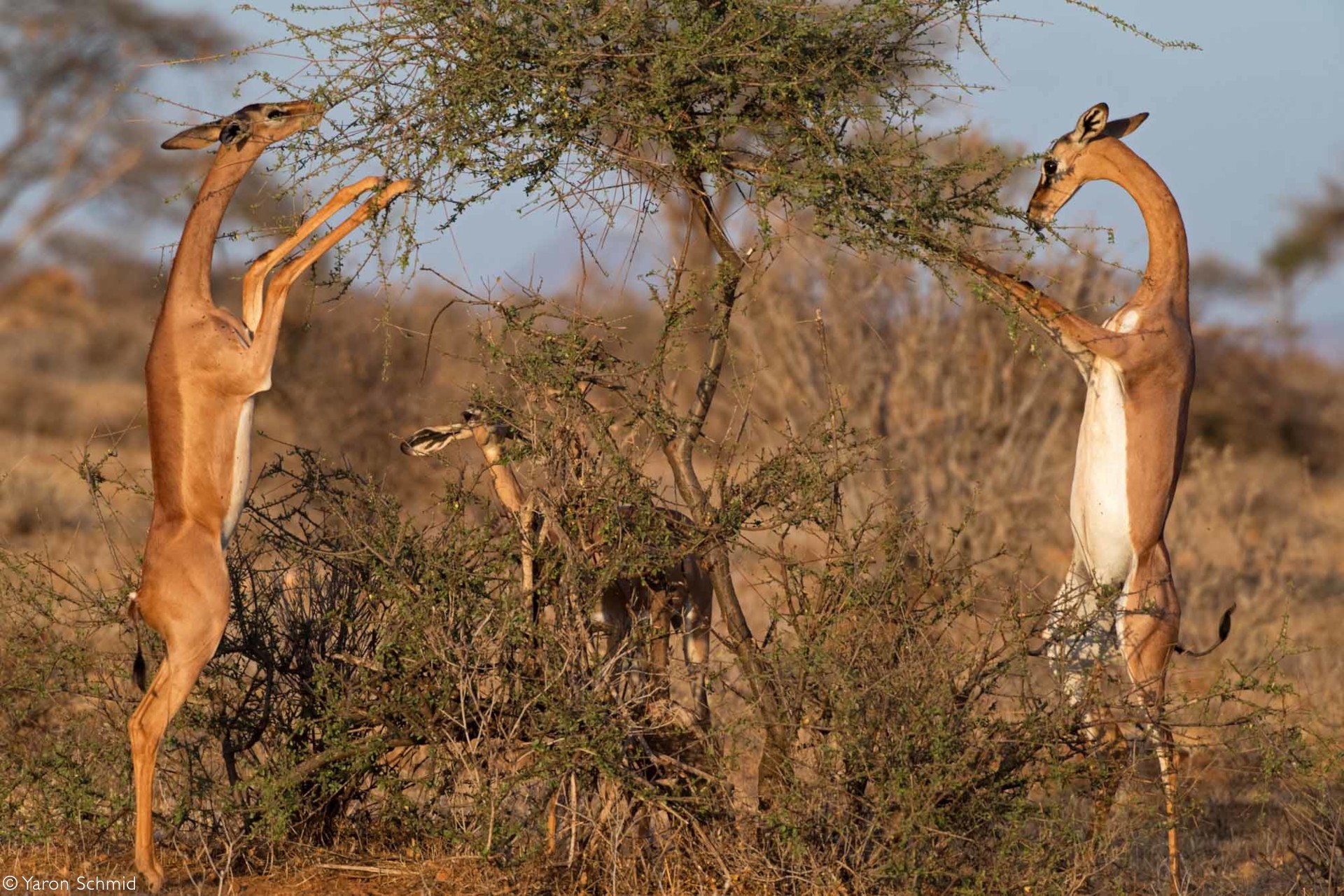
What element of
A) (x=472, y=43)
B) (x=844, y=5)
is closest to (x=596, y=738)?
(x=472, y=43)

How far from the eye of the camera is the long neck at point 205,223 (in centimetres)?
530

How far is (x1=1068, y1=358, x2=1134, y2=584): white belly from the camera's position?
5355mm

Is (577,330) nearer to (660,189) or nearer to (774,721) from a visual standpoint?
(660,189)

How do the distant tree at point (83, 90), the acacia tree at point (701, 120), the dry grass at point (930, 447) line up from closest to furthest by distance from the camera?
the acacia tree at point (701, 120), the dry grass at point (930, 447), the distant tree at point (83, 90)

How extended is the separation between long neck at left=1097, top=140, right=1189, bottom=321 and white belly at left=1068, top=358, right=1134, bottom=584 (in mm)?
380

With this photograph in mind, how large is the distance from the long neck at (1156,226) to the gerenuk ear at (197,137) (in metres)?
3.35

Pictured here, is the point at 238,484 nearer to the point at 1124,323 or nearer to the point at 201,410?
the point at 201,410

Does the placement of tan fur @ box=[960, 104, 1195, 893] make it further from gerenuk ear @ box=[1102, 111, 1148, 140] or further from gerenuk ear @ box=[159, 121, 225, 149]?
gerenuk ear @ box=[159, 121, 225, 149]

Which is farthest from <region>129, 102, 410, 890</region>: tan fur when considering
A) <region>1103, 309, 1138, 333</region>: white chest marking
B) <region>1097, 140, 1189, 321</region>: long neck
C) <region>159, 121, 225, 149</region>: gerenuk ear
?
<region>1097, 140, 1189, 321</region>: long neck

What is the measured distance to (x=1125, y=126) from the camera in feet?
19.7

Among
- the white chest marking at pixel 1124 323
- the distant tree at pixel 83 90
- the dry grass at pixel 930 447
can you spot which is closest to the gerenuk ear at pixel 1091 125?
the white chest marking at pixel 1124 323

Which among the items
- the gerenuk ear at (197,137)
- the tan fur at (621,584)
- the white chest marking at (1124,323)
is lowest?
the tan fur at (621,584)

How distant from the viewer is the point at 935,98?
4.89m

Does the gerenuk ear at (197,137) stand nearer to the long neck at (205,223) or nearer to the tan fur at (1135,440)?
the long neck at (205,223)
